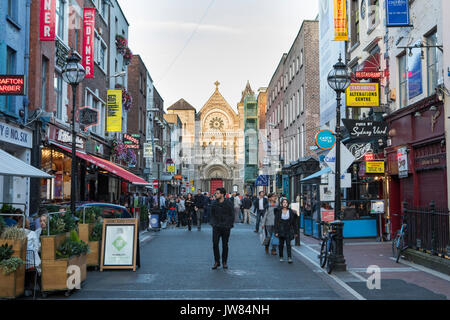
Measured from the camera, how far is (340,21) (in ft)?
73.7

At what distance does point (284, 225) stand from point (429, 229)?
3353 millimetres

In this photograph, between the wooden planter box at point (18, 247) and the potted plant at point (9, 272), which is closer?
the potted plant at point (9, 272)

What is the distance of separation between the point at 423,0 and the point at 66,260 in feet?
40.5

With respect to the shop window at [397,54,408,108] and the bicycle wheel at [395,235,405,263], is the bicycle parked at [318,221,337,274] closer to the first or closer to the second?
the bicycle wheel at [395,235,405,263]

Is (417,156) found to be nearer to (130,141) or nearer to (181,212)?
(181,212)

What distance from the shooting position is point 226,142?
286 ft

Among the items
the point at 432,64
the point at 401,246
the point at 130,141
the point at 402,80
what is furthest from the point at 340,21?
the point at 130,141

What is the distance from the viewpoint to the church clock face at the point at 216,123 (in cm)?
8912

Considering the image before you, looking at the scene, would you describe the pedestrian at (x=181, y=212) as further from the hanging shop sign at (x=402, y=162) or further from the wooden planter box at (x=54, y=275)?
the wooden planter box at (x=54, y=275)

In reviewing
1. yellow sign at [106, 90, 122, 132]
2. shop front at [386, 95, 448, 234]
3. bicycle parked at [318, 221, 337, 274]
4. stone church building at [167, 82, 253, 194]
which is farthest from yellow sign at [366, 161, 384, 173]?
stone church building at [167, 82, 253, 194]

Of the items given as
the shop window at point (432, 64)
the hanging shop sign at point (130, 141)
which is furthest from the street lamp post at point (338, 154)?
the hanging shop sign at point (130, 141)

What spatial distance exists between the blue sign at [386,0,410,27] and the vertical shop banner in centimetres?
627

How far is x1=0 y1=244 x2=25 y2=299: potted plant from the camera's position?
7.64 m

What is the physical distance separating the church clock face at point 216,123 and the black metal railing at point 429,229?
76.4m
